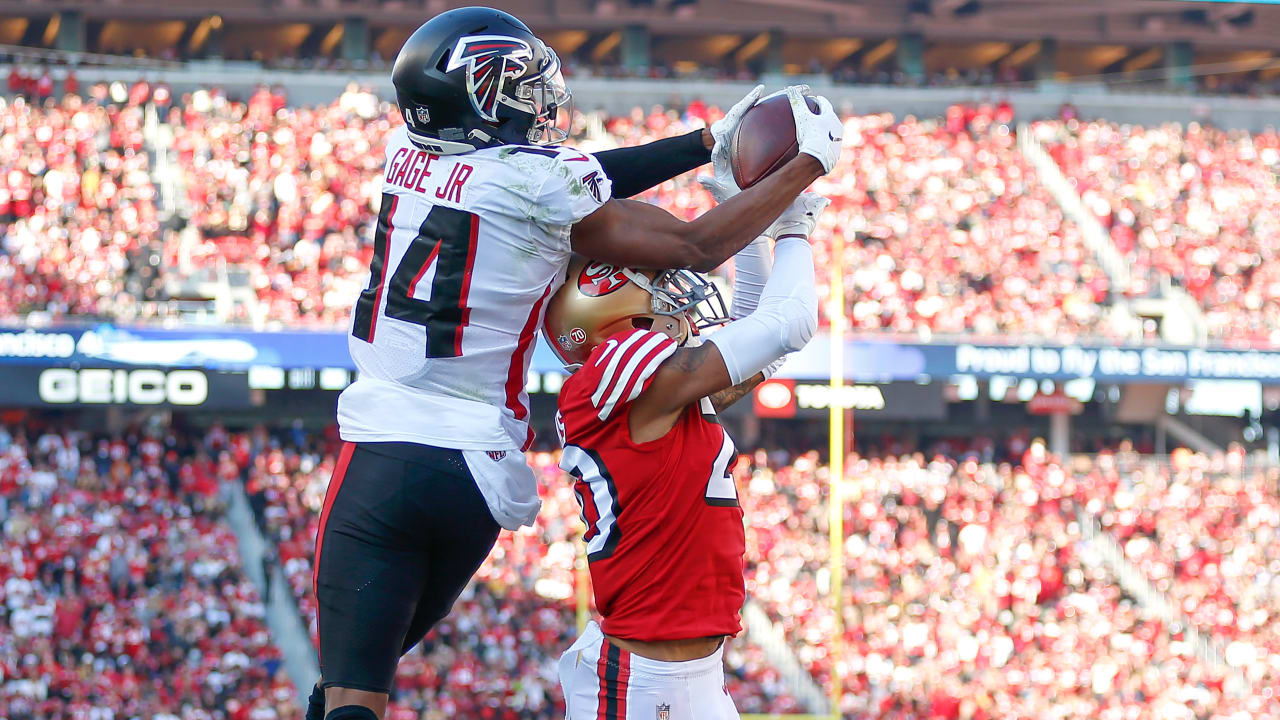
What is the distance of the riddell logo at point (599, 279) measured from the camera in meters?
3.26

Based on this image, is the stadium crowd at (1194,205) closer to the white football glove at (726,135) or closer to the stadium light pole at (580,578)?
the stadium light pole at (580,578)

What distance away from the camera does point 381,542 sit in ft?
10.8

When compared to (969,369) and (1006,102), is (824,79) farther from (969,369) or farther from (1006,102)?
(969,369)

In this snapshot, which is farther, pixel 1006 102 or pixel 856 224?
pixel 1006 102

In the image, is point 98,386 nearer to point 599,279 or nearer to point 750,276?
point 750,276

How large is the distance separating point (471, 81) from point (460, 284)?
448 millimetres

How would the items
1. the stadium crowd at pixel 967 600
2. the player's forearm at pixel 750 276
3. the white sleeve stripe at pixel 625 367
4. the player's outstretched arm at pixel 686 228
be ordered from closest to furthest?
the white sleeve stripe at pixel 625 367 → the player's outstretched arm at pixel 686 228 → the player's forearm at pixel 750 276 → the stadium crowd at pixel 967 600

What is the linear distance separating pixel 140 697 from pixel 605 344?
1131 cm

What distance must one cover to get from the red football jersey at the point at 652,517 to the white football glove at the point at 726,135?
601 mm

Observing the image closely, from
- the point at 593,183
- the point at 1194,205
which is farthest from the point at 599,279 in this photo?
the point at 1194,205

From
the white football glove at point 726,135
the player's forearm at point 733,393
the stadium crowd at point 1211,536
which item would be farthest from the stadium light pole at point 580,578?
the white football glove at point 726,135

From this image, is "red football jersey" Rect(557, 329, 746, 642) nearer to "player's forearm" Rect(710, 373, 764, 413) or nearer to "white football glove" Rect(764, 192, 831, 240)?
"player's forearm" Rect(710, 373, 764, 413)

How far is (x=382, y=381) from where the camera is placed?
11.1 ft

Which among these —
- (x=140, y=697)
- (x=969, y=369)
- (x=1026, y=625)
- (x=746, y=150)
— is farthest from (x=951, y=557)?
(x=746, y=150)
